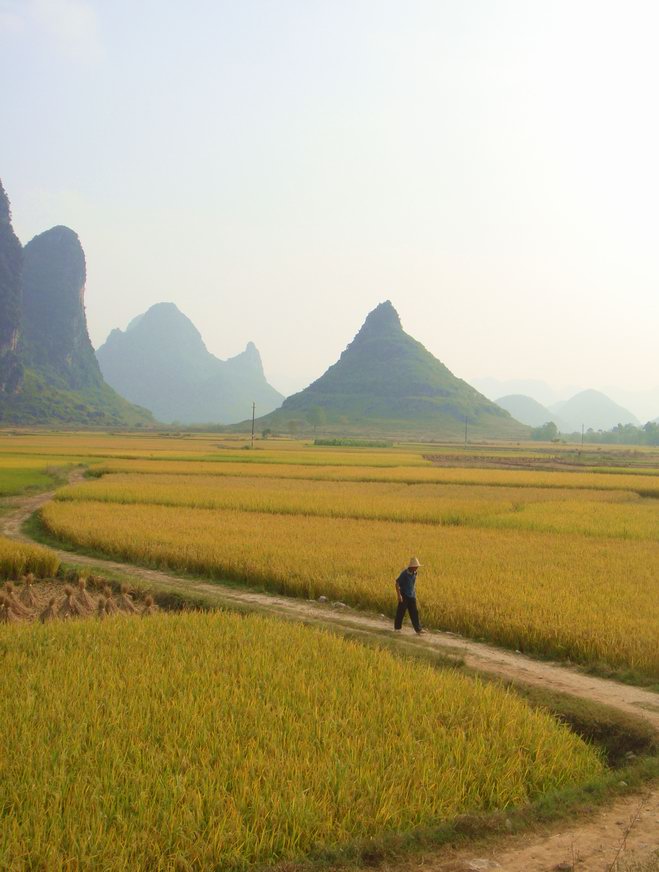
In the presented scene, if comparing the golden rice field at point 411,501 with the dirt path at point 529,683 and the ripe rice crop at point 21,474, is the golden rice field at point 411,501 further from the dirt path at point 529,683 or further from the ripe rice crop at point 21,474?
the dirt path at point 529,683

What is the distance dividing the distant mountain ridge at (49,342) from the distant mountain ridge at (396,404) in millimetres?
38463

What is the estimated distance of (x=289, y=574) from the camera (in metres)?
14.2

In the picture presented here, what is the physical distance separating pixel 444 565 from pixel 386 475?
24563mm

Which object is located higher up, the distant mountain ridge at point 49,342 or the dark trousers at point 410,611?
the distant mountain ridge at point 49,342

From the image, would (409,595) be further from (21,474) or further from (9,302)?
(9,302)

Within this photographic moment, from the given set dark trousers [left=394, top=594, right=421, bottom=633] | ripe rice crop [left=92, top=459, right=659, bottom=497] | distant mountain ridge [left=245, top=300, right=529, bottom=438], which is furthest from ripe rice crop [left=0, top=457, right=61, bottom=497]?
distant mountain ridge [left=245, top=300, right=529, bottom=438]

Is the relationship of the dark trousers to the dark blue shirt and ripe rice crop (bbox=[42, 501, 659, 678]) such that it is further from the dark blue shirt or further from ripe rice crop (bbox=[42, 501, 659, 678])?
ripe rice crop (bbox=[42, 501, 659, 678])

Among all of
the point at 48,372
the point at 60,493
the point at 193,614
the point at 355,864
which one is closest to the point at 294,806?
the point at 355,864

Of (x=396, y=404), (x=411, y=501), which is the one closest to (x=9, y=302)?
(x=396, y=404)

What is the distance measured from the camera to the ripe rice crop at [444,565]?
10.7 metres

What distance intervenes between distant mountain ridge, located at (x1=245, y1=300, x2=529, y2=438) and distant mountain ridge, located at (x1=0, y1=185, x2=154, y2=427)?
38463mm

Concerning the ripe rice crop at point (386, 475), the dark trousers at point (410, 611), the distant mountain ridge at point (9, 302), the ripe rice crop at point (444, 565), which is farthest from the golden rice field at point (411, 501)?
the distant mountain ridge at point (9, 302)

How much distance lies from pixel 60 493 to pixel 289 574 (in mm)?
15528

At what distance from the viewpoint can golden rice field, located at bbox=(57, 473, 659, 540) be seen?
74.9 feet
